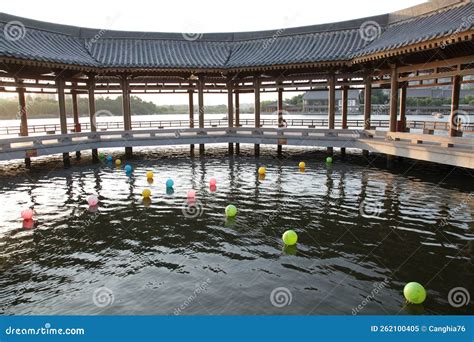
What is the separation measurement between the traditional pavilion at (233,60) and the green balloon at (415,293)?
39.2 feet

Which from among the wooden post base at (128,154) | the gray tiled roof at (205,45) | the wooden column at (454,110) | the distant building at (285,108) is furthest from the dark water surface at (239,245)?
the distant building at (285,108)

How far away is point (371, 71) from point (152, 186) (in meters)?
13.5

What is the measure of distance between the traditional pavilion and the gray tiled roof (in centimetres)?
6

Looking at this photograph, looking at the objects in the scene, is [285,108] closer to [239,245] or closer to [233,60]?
[233,60]

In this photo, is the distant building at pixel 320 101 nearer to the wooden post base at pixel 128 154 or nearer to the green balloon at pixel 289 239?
the wooden post base at pixel 128 154

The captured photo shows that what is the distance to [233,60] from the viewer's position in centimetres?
2450

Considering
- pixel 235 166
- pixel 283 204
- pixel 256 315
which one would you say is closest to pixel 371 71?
pixel 235 166

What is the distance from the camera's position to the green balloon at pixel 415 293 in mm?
6691

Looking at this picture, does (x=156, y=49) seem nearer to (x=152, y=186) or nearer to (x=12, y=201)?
(x=152, y=186)

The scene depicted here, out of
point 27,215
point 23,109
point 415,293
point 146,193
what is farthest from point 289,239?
→ point 23,109

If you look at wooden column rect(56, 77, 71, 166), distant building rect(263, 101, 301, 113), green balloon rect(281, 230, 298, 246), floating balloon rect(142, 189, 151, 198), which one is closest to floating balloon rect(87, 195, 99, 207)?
floating balloon rect(142, 189, 151, 198)

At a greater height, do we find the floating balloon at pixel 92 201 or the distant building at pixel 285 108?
the distant building at pixel 285 108

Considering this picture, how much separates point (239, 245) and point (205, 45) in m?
20.4

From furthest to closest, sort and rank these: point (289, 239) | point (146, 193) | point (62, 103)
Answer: point (62, 103)
point (146, 193)
point (289, 239)
